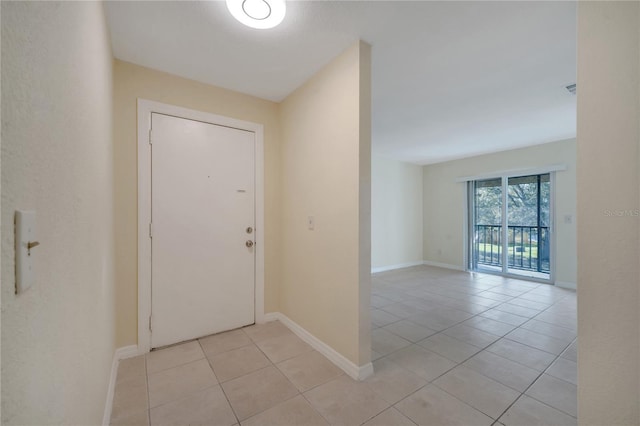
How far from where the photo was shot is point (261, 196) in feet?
9.07

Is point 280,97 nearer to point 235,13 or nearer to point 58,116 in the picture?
point 235,13

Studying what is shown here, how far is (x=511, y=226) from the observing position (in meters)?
5.11

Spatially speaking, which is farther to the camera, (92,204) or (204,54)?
(204,54)

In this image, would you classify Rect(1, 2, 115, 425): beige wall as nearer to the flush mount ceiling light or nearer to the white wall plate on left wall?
the white wall plate on left wall

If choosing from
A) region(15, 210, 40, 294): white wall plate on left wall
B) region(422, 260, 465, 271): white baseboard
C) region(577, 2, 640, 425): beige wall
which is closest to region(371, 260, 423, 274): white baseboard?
region(422, 260, 465, 271): white baseboard

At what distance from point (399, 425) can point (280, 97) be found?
295 cm

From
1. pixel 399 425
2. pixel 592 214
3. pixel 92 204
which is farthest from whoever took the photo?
pixel 399 425

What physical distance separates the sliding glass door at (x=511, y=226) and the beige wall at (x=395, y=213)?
1.17 meters

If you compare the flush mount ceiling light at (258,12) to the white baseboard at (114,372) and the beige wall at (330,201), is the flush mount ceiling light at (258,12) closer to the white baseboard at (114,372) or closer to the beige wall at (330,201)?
the beige wall at (330,201)

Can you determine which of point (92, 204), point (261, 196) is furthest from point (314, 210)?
point (92, 204)

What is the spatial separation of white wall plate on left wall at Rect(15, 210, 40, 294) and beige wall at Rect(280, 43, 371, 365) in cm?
162

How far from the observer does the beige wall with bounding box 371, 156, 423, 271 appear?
5465mm

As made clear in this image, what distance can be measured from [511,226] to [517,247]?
0.45 metres

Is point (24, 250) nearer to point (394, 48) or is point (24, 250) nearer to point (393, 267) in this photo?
point (394, 48)
